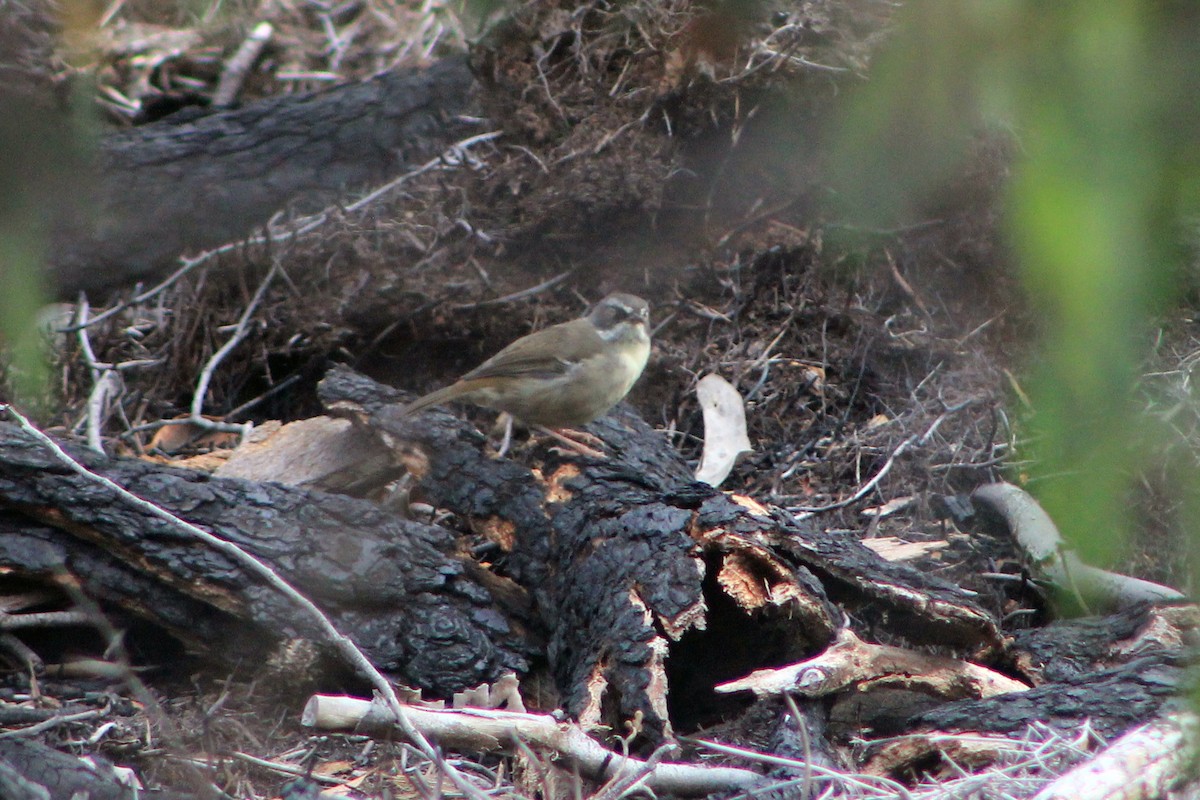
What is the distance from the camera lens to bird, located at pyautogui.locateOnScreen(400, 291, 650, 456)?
5.39 meters

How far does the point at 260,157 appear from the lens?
6.98 metres

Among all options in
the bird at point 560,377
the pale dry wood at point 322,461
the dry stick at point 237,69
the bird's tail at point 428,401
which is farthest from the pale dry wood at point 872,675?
the dry stick at point 237,69

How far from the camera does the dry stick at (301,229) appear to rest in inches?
244

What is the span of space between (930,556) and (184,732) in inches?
122

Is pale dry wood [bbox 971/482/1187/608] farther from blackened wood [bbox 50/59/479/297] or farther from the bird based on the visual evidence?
blackened wood [bbox 50/59/479/297]

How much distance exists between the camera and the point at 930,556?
5.11 meters

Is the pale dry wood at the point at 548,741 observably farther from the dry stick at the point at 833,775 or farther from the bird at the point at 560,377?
the bird at the point at 560,377

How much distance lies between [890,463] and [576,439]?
4.92ft

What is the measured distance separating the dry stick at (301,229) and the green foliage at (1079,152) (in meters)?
5.09

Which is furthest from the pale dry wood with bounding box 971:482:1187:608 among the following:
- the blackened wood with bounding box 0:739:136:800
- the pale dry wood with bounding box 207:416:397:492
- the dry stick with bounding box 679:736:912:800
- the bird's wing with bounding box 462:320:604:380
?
the blackened wood with bounding box 0:739:136:800

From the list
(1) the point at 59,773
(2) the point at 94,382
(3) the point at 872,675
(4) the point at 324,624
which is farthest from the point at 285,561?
(2) the point at 94,382

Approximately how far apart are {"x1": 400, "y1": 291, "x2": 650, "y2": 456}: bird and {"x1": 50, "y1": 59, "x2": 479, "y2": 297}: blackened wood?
5.40ft

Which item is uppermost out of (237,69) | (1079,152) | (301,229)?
(1079,152)

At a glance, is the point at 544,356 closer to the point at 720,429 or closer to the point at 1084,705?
the point at 720,429
